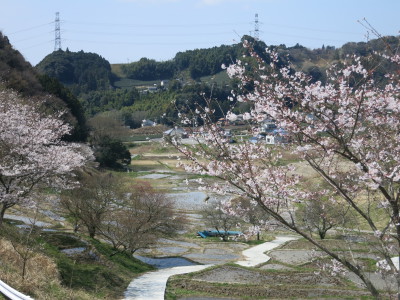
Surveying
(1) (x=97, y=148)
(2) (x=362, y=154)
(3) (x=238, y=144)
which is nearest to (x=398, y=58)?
(2) (x=362, y=154)

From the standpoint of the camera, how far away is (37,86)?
4500 centimetres

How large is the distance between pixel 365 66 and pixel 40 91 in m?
43.5

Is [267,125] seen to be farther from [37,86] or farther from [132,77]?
[132,77]

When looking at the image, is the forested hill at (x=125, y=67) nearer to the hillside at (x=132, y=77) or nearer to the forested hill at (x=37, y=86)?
the hillside at (x=132, y=77)

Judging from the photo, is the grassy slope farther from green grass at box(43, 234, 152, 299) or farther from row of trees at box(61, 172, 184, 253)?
row of trees at box(61, 172, 184, 253)

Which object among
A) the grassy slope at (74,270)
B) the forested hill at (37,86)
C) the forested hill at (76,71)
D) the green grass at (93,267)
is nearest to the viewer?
the grassy slope at (74,270)

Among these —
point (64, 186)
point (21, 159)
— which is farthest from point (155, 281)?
point (21, 159)

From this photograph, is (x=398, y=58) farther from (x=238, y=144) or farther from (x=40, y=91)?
(x=40, y=91)

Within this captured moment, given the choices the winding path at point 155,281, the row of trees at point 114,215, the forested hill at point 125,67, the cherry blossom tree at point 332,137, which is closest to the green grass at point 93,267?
the winding path at point 155,281

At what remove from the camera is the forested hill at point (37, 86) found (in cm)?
4028

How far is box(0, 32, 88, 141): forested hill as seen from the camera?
1586 inches

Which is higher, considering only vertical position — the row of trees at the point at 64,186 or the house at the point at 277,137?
the house at the point at 277,137

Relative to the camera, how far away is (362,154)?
17.8 feet

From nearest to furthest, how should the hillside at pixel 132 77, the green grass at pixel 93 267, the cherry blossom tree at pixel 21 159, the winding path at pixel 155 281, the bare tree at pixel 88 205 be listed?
the green grass at pixel 93 267, the cherry blossom tree at pixel 21 159, the winding path at pixel 155 281, the bare tree at pixel 88 205, the hillside at pixel 132 77
